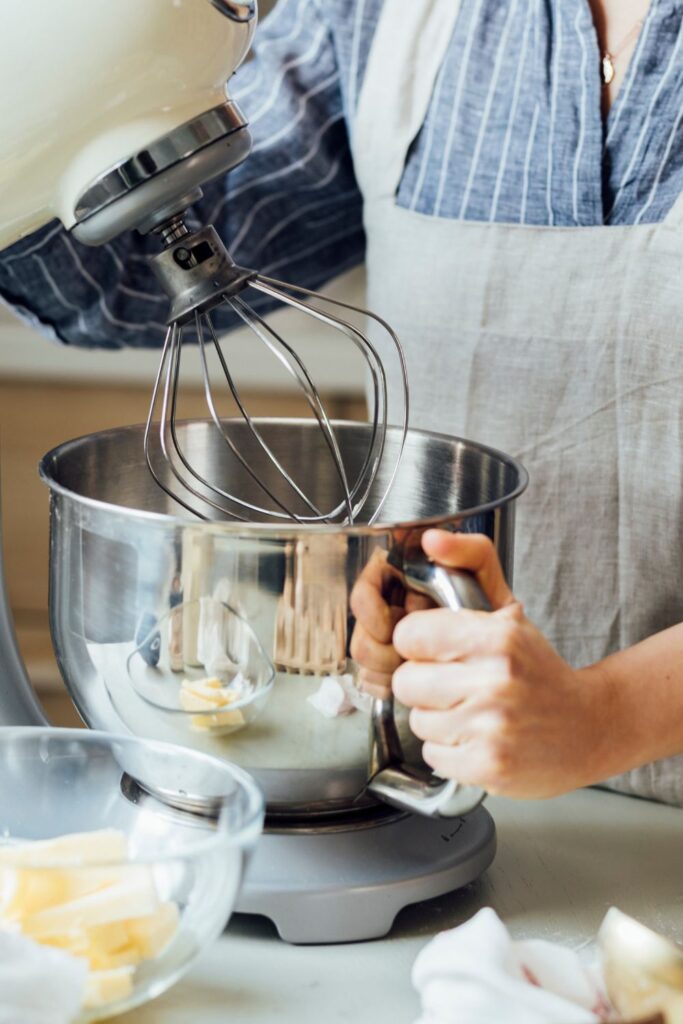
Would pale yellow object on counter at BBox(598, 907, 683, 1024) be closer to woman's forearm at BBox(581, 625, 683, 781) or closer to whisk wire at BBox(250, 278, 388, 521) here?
woman's forearm at BBox(581, 625, 683, 781)

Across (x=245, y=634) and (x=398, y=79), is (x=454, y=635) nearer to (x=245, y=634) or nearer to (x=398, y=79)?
(x=245, y=634)

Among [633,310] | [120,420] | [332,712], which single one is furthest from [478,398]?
[120,420]

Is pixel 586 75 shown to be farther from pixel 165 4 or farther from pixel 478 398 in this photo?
pixel 165 4

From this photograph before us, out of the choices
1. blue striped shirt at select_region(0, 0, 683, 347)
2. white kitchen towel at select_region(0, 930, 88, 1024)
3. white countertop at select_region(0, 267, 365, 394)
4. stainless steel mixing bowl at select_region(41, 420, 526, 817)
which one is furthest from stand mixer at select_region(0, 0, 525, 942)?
white countertop at select_region(0, 267, 365, 394)

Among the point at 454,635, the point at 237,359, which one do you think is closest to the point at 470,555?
the point at 454,635

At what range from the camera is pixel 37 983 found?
387 millimetres

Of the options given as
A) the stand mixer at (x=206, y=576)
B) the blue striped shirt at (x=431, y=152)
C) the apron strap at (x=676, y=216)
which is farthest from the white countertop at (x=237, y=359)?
the stand mixer at (x=206, y=576)

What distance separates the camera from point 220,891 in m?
0.42

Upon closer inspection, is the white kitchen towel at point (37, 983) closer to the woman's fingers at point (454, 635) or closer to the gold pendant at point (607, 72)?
the woman's fingers at point (454, 635)

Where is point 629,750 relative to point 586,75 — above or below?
below

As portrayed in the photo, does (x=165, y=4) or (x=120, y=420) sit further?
(x=120, y=420)

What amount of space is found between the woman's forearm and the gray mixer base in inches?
2.9

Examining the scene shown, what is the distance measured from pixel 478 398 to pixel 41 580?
62 centimetres

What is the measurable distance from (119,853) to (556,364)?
38 centimetres
